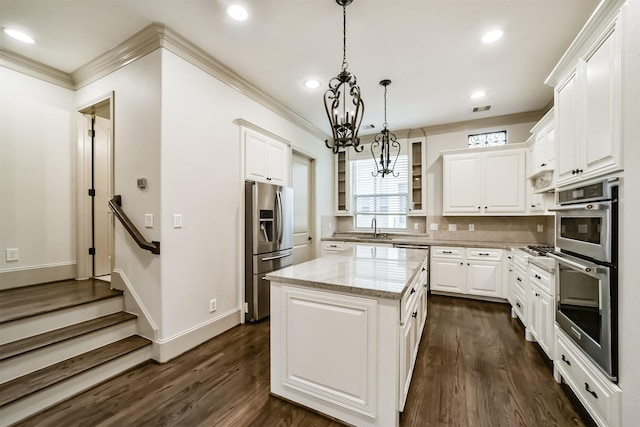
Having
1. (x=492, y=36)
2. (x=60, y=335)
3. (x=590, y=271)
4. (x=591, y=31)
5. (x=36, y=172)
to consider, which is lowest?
(x=60, y=335)

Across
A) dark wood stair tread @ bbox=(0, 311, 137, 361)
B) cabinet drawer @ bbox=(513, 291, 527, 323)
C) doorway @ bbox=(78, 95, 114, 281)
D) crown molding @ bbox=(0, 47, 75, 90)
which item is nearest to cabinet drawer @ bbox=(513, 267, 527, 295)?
cabinet drawer @ bbox=(513, 291, 527, 323)

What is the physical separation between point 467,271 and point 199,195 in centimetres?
398

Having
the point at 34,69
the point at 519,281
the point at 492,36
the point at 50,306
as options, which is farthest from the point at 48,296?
the point at 519,281

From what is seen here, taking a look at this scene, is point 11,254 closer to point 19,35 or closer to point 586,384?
point 19,35

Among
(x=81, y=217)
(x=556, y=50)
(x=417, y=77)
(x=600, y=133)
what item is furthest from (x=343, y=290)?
(x=81, y=217)

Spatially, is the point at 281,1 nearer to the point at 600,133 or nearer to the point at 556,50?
the point at 600,133

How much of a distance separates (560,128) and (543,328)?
176 cm

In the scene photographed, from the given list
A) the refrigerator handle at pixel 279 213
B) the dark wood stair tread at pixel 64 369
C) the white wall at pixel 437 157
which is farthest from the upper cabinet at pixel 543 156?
the dark wood stair tread at pixel 64 369

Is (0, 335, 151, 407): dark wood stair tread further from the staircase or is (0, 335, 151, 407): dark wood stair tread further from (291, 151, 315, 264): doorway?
(291, 151, 315, 264): doorway

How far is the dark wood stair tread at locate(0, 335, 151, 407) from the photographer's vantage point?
1691mm

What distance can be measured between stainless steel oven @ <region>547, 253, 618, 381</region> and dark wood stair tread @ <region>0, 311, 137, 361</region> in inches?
138

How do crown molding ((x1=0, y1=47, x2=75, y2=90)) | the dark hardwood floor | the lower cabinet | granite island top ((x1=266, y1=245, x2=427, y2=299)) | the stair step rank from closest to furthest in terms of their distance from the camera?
the lower cabinet < granite island top ((x1=266, y1=245, x2=427, y2=299)) < the dark hardwood floor < the stair step < crown molding ((x1=0, y1=47, x2=75, y2=90))

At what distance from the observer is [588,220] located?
1673 millimetres

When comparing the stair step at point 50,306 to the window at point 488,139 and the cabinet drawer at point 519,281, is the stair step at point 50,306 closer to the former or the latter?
the cabinet drawer at point 519,281
